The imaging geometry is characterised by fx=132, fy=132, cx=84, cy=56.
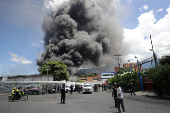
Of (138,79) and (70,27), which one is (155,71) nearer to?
(138,79)

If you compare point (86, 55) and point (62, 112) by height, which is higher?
point (86, 55)

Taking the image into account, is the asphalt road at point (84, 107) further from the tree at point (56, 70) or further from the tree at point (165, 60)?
the tree at point (56, 70)

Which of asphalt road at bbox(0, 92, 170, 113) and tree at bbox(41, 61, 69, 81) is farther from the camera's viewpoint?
tree at bbox(41, 61, 69, 81)

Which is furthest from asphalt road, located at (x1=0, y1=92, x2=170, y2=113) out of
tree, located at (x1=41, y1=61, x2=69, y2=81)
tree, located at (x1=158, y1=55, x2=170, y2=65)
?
tree, located at (x1=41, y1=61, x2=69, y2=81)

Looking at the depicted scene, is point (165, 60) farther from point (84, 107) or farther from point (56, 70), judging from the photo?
point (56, 70)

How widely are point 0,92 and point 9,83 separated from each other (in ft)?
7.13

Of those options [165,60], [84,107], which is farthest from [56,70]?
[84,107]

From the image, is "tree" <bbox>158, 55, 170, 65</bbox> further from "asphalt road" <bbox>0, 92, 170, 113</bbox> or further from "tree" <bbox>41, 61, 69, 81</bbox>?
"tree" <bbox>41, 61, 69, 81</bbox>

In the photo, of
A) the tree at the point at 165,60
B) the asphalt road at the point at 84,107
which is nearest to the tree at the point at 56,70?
the tree at the point at 165,60

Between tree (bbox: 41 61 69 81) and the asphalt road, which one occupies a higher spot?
tree (bbox: 41 61 69 81)

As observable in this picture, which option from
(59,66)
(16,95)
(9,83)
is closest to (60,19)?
(59,66)

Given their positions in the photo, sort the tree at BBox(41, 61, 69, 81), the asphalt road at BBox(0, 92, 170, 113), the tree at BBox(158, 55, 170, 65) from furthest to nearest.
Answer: the tree at BBox(41, 61, 69, 81) < the tree at BBox(158, 55, 170, 65) < the asphalt road at BBox(0, 92, 170, 113)

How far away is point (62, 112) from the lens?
21.5 ft

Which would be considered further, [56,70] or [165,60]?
[56,70]
